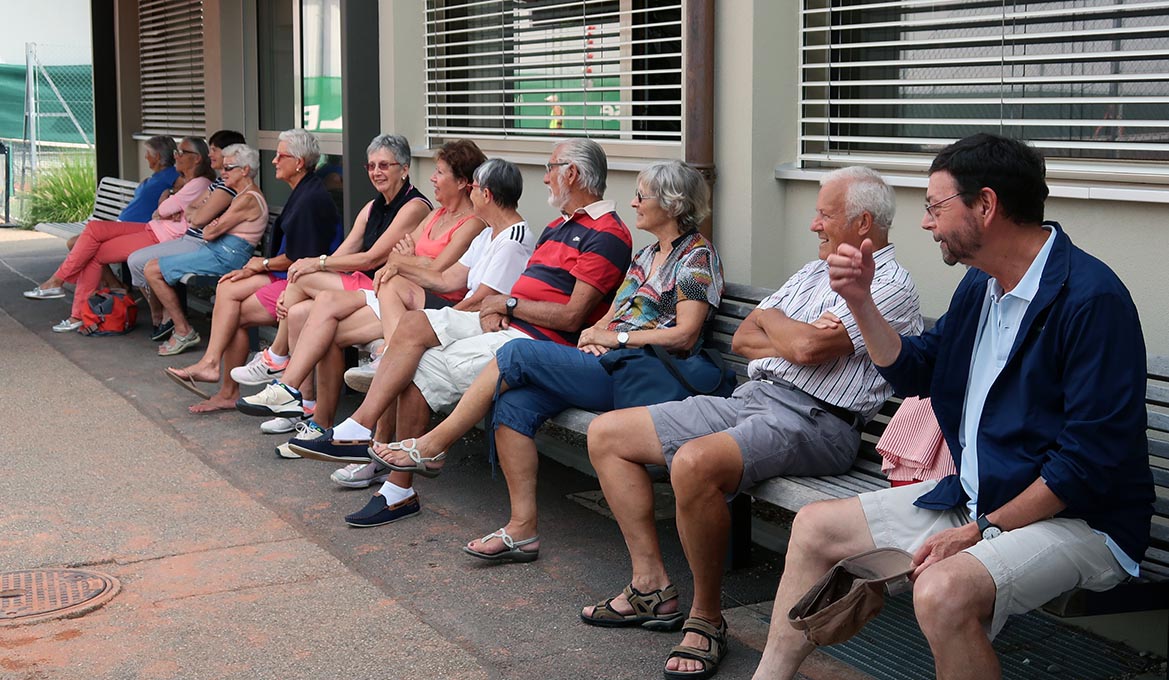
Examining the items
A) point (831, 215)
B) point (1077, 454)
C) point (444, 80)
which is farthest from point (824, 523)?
point (444, 80)

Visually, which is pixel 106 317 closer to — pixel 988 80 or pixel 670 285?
pixel 670 285

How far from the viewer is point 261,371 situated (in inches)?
284

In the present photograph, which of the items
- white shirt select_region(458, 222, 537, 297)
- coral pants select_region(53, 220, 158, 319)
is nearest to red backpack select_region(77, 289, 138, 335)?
coral pants select_region(53, 220, 158, 319)

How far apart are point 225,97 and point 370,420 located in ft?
21.9

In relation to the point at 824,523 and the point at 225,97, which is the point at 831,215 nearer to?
the point at 824,523

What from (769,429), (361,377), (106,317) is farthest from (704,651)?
(106,317)

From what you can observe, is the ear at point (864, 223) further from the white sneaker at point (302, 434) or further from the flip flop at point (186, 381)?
the flip flop at point (186, 381)

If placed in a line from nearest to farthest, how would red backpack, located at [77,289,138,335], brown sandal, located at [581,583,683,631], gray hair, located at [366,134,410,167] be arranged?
brown sandal, located at [581,583,683,631], gray hair, located at [366,134,410,167], red backpack, located at [77,289,138,335]

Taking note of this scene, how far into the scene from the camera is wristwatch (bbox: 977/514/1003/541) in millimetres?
3072

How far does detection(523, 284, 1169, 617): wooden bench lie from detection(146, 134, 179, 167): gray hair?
6.90 metres

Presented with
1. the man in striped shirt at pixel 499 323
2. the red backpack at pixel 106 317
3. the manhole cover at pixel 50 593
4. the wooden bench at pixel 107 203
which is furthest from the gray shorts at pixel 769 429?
the wooden bench at pixel 107 203

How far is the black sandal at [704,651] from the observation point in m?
3.84

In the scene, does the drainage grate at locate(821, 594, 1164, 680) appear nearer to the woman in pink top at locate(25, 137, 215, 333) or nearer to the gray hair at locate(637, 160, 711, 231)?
the gray hair at locate(637, 160, 711, 231)

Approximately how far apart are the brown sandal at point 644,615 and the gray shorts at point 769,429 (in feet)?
1.43
